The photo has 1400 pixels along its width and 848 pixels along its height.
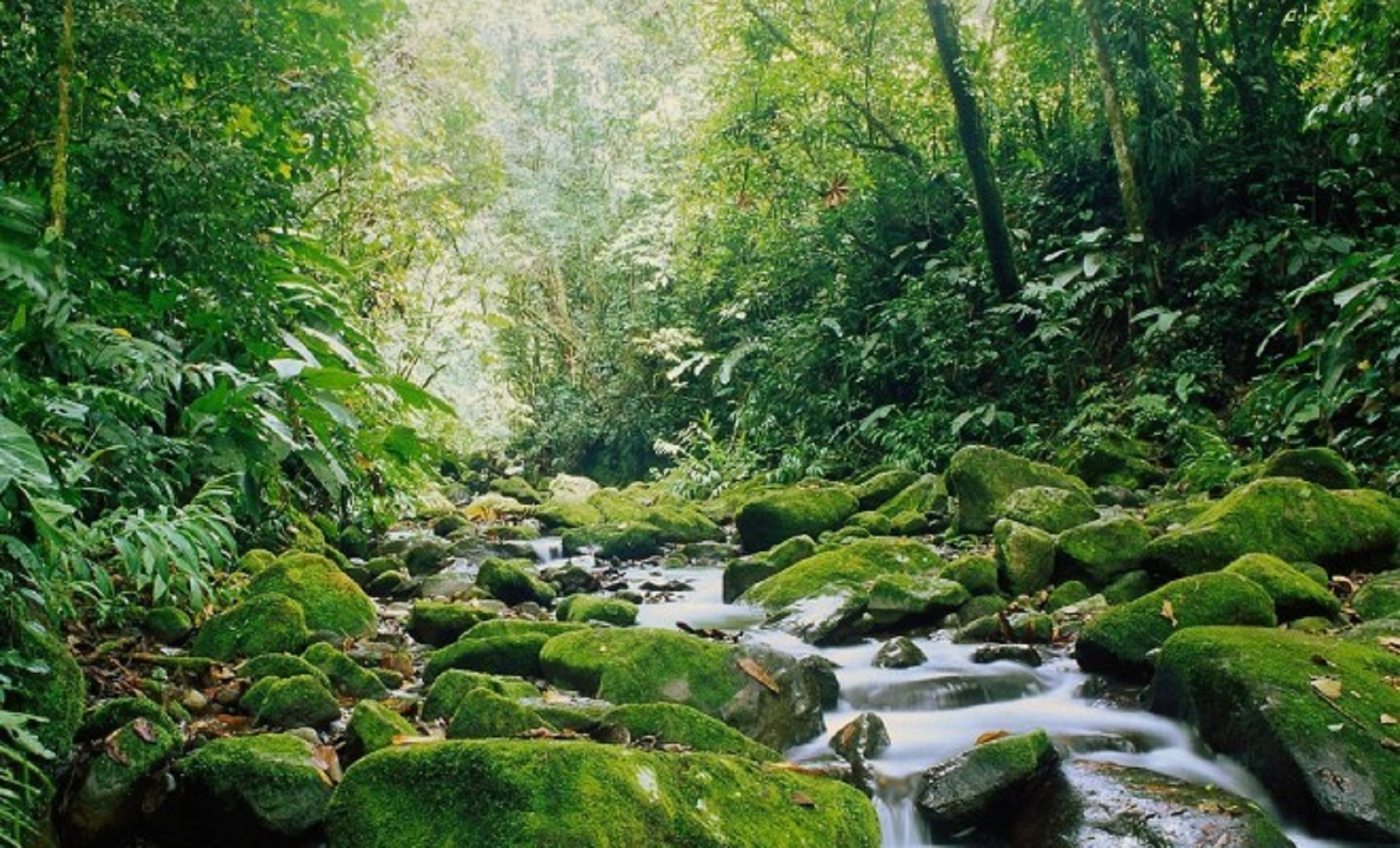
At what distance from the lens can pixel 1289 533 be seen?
521 cm

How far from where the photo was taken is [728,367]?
14.3 meters

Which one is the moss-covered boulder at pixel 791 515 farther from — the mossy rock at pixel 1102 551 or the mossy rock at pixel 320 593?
the mossy rock at pixel 320 593

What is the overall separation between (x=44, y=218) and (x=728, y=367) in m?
11.6

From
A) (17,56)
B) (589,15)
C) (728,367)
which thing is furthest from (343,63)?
(589,15)

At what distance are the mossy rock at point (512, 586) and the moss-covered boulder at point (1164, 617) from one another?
137 inches

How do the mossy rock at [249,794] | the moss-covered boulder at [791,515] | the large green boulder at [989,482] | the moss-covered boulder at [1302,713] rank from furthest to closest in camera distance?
1. the moss-covered boulder at [791,515]
2. the large green boulder at [989,482]
3. the moss-covered boulder at [1302,713]
4. the mossy rock at [249,794]

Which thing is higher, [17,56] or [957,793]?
[17,56]

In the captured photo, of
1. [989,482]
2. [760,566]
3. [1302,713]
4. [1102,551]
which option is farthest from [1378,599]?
[760,566]

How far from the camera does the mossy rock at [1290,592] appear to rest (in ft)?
14.7

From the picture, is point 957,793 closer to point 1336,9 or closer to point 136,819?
point 136,819

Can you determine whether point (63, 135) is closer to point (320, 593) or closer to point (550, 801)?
point (550, 801)

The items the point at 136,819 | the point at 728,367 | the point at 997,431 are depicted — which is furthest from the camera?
the point at 728,367

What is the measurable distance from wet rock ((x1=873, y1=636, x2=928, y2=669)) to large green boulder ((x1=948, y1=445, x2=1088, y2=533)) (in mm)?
2662

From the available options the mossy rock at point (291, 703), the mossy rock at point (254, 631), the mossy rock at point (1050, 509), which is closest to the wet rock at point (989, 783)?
the mossy rock at point (291, 703)
